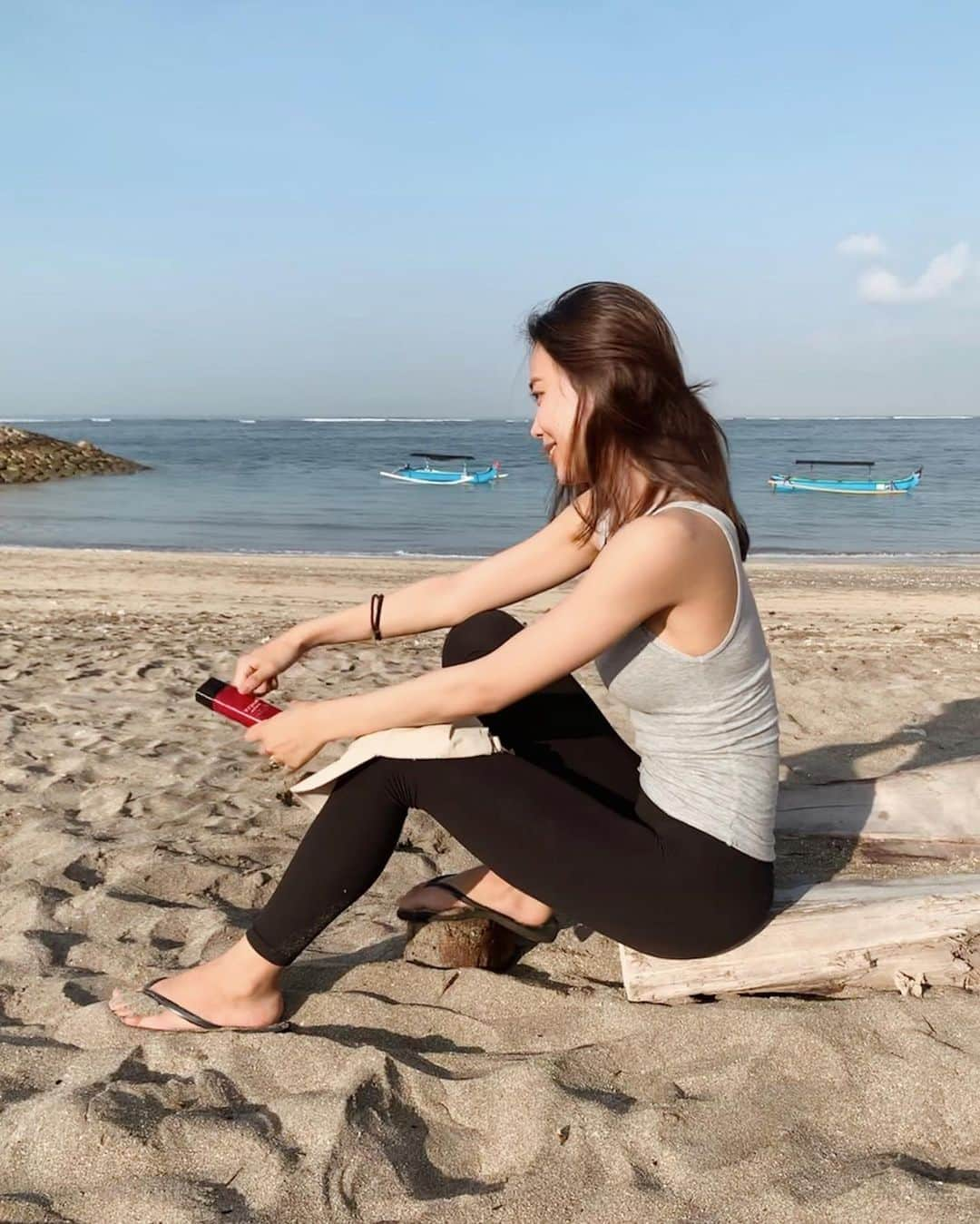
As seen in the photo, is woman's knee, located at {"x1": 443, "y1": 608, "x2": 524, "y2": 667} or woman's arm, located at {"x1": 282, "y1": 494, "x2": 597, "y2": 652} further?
woman's arm, located at {"x1": 282, "y1": 494, "x2": 597, "y2": 652}

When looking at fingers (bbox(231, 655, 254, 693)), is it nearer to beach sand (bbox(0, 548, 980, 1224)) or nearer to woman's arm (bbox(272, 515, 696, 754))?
woman's arm (bbox(272, 515, 696, 754))

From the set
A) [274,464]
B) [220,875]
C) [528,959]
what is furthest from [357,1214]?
[274,464]

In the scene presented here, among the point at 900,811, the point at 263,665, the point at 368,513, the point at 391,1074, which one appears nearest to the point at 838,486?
the point at 368,513

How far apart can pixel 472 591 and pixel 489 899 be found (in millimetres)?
856

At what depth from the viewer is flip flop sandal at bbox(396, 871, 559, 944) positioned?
285 cm

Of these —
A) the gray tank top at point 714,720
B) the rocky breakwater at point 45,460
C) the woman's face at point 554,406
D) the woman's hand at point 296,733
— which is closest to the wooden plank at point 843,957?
the gray tank top at point 714,720

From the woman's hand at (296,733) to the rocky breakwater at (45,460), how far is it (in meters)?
28.3

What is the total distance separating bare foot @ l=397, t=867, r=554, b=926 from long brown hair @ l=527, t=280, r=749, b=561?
1.01m

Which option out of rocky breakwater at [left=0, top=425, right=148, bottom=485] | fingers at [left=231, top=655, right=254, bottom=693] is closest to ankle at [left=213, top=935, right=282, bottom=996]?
fingers at [left=231, top=655, right=254, bottom=693]

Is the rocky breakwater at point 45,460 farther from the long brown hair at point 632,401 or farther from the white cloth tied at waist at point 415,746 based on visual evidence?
the long brown hair at point 632,401

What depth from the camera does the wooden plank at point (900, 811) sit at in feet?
10.7

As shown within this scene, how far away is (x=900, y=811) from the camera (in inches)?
132

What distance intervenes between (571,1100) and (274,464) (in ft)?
128

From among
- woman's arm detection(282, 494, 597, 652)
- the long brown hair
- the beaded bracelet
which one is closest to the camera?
the long brown hair
